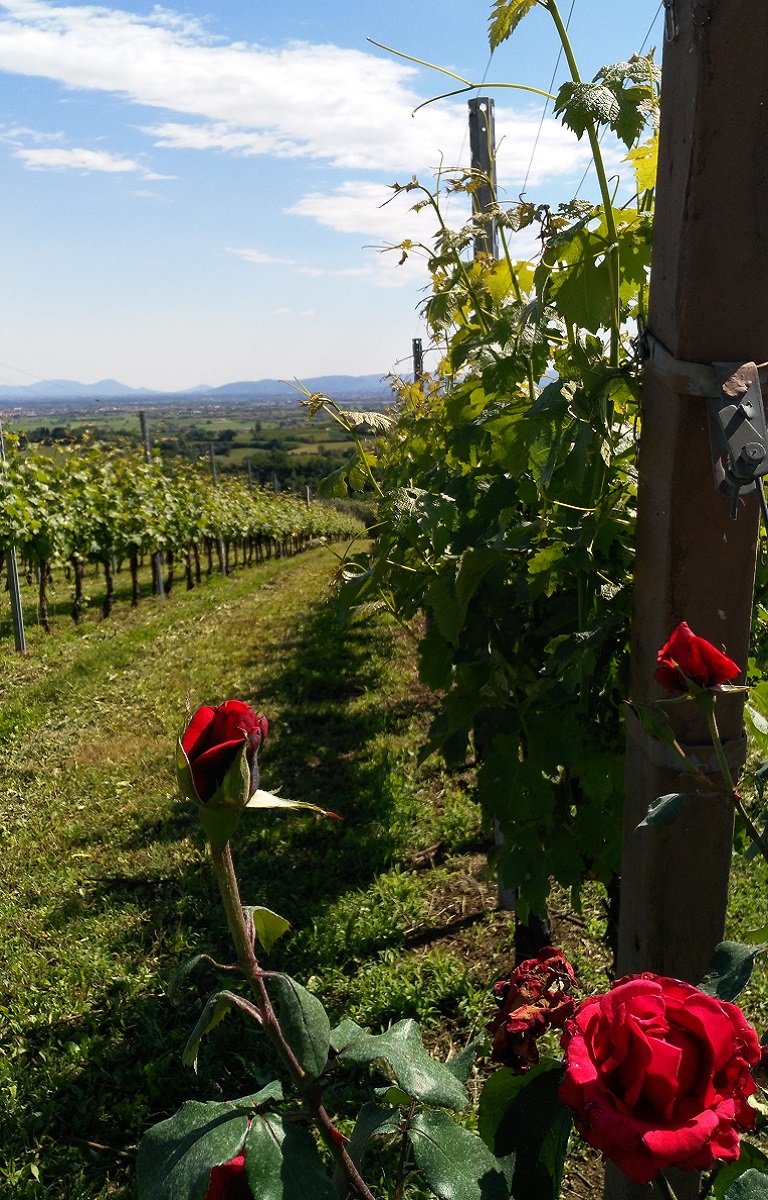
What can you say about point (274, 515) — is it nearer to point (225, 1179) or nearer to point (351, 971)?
point (351, 971)

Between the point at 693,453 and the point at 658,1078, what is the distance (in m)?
0.82

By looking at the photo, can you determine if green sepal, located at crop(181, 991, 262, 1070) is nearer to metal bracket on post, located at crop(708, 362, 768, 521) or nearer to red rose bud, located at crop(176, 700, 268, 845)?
red rose bud, located at crop(176, 700, 268, 845)

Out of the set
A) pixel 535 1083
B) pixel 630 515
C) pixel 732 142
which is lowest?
pixel 535 1083

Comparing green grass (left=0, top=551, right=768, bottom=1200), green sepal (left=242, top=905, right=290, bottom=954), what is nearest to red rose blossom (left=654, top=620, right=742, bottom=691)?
green sepal (left=242, top=905, right=290, bottom=954)

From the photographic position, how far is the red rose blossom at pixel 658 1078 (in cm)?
60

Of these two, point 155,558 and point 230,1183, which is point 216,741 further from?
point 155,558

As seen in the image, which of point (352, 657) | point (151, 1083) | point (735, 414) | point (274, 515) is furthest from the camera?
point (274, 515)

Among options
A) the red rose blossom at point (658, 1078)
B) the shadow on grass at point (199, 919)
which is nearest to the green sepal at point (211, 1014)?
the red rose blossom at point (658, 1078)

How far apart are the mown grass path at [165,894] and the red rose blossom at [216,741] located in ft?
7.26

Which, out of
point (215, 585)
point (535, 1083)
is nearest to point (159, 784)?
point (535, 1083)

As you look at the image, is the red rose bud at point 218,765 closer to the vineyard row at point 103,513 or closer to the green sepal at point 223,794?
the green sepal at point 223,794

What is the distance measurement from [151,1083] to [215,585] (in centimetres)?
1408

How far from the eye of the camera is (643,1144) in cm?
60

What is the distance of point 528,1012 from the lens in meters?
0.92
